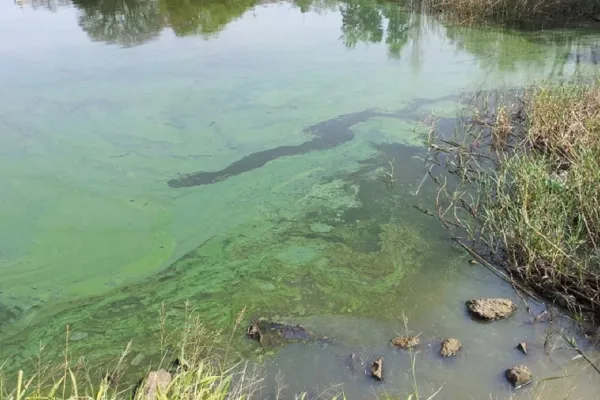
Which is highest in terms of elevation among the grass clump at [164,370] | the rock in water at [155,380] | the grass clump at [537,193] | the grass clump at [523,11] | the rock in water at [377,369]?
the grass clump at [523,11]

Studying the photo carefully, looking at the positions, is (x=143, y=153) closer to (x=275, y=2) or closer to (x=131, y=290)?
(x=131, y=290)

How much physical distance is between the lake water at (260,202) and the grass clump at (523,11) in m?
0.75

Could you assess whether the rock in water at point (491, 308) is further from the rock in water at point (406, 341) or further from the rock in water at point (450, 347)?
the rock in water at point (406, 341)

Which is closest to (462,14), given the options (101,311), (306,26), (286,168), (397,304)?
(306,26)

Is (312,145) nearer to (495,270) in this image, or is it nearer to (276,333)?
(495,270)

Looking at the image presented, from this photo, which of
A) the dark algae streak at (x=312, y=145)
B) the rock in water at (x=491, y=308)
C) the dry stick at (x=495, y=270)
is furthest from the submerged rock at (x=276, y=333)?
the dark algae streak at (x=312, y=145)

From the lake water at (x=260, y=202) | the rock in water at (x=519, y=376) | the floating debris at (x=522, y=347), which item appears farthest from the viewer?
the lake water at (x=260, y=202)

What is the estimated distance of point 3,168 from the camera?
361 cm

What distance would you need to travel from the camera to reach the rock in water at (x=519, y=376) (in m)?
1.89

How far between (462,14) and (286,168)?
4921 millimetres

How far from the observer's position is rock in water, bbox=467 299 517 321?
7.27 ft

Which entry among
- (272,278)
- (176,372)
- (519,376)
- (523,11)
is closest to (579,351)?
(519,376)

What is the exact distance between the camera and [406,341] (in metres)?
2.12

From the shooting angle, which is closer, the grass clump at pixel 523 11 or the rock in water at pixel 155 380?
the rock in water at pixel 155 380
